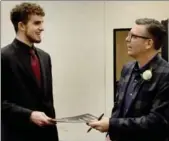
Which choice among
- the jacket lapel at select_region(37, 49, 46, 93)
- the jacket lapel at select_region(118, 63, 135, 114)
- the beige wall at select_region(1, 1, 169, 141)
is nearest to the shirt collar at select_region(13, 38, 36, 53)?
the jacket lapel at select_region(37, 49, 46, 93)

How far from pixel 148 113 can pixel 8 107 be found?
840mm

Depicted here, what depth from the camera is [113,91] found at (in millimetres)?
3641

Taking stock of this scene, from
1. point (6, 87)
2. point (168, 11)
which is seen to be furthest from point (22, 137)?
point (168, 11)

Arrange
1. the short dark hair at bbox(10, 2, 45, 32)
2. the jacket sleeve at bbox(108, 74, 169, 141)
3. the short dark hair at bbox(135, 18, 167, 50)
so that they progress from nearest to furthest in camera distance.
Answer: the jacket sleeve at bbox(108, 74, 169, 141) → the short dark hair at bbox(135, 18, 167, 50) → the short dark hair at bbox(10, 2, 45, 32)

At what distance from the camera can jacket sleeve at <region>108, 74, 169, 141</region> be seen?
1.68m

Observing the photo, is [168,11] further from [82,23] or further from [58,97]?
[58,97]

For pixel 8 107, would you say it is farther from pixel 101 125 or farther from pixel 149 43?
pixel 149 43

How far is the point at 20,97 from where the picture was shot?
6.42ft

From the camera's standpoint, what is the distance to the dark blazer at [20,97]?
1937 millimetres

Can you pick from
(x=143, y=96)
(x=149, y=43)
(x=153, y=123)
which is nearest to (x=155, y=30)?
(x=149, y=43)

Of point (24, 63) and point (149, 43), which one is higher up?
point (149, 43)

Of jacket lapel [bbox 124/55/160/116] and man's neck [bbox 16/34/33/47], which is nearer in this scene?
jacket lapel [bbox 124/55/160/116]

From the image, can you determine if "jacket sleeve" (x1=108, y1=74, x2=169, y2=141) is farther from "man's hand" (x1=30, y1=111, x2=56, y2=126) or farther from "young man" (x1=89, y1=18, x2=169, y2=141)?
"man's hand" (x1=30, y1=111, x2=56, y2=126)

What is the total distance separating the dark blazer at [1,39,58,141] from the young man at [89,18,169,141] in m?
0.42
